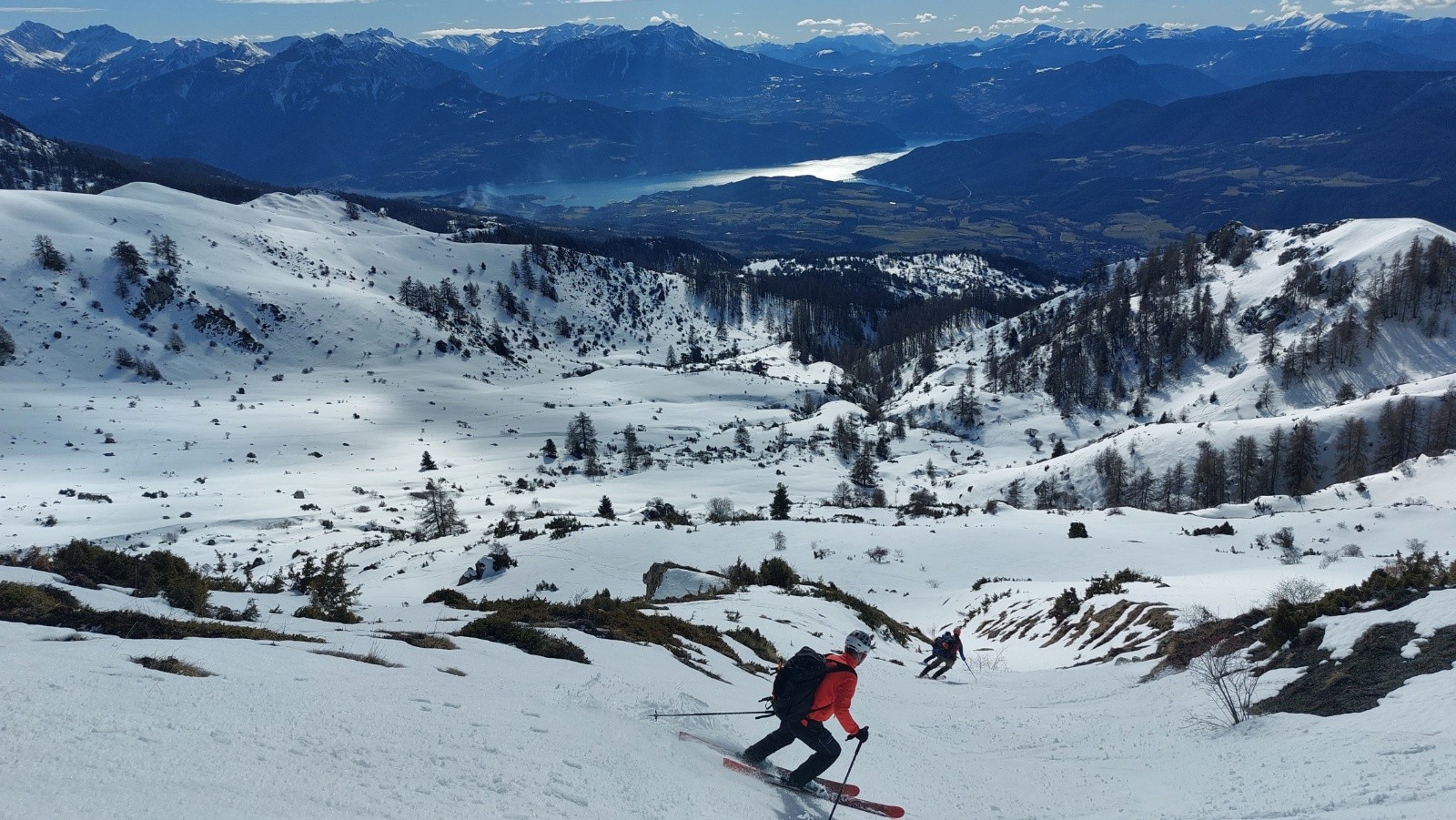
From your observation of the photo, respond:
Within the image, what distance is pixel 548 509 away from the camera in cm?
5884

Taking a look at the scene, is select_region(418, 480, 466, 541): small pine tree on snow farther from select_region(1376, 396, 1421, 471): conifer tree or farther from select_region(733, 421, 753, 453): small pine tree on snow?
select_region(1376, 396, 1421, 471): conifer tree

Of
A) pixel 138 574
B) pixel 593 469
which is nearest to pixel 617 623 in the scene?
pixel 138 574

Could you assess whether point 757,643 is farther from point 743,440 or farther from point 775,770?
point 743,440

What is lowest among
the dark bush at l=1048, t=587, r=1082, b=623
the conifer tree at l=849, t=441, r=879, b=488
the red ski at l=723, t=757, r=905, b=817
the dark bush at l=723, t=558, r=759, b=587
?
the conifer tree at l=849, t=441, r=879, b=488

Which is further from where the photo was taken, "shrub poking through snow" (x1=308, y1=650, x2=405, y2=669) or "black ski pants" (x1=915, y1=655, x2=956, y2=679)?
"black ski pants" (x1=915, y1=655, x2=956, y2=679)

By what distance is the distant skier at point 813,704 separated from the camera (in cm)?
838

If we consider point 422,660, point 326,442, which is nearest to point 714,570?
point 422,660

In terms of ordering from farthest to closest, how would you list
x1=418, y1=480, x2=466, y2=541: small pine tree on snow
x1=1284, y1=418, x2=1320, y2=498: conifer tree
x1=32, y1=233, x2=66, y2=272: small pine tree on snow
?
x1=32, y1=233, x2=66, y2=272: small pine tree on snow → x1=1284, y1=418, x2=1320, y2=498: conifer tree → x1=418, y1=480, x2=466, y2=541: small pine tree on snow

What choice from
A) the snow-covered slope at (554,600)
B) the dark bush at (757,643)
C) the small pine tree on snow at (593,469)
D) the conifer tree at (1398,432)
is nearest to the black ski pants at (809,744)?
the snow-covered slope at (554,600)

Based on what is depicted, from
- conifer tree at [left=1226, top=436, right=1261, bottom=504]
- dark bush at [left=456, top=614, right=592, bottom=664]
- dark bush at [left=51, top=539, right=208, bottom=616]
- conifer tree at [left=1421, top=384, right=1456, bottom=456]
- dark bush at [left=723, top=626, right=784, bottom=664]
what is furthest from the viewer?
conifer tree at [left=1226, top=436, right=1261, bottom=504]

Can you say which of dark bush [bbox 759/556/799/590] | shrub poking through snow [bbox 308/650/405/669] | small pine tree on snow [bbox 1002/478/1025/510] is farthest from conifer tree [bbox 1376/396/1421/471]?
shrub poking through snow [bbox 308/650/405/669]

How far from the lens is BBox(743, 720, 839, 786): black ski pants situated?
831cm

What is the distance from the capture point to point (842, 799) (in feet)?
28.0

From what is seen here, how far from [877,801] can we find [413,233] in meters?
214
